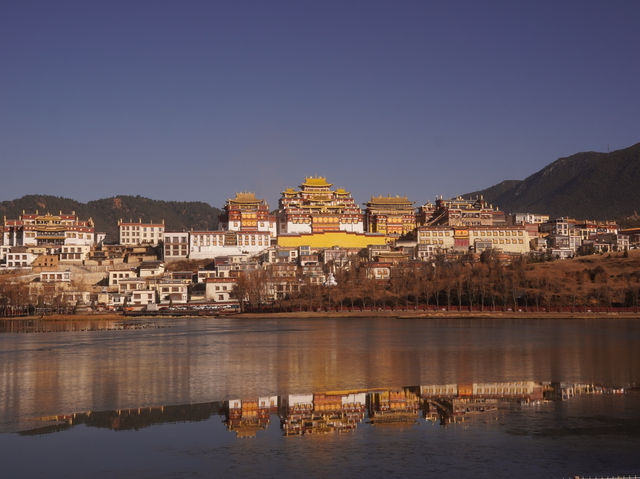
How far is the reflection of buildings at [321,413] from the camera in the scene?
64.3ft

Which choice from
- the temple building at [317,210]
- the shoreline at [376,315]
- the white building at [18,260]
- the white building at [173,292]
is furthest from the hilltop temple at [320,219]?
the white building at [18,260]

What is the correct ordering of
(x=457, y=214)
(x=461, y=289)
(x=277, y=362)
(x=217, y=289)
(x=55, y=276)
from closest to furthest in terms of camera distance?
(x=277, y=362) → (x=461, y=289) → (x=217, y=289) → (x=55, y=276) → (x=457, y=214)

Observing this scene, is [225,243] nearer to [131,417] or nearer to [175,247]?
[175,247]

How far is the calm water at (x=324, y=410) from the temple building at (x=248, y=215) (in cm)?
5710

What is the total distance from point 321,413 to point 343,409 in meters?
0.81

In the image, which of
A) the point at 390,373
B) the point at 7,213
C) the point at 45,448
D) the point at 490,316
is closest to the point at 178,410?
the point at 45,448

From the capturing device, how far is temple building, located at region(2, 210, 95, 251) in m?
98.2

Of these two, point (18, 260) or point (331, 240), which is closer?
point (18, 260)

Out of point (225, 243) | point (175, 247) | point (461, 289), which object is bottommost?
point (461, 289)

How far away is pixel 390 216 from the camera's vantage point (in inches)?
4176

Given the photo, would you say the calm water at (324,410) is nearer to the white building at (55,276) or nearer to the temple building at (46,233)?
the white building at (55,276)

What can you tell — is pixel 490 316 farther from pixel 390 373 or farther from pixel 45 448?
pixel 45 448

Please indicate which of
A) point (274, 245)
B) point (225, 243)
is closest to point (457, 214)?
point (274, 245)

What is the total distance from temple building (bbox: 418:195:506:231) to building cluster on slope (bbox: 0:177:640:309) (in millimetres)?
190
